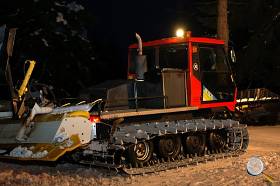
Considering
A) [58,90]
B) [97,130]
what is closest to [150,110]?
[97,130]

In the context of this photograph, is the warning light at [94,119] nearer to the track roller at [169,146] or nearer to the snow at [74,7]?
the track roller at [169,146]

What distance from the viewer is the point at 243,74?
1001 inches

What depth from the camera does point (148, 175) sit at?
10.4 m

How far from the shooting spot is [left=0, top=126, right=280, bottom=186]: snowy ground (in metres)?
9.65

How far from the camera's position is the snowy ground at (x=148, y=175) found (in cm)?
965

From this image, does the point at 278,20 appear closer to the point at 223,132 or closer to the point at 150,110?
the point at 223,132

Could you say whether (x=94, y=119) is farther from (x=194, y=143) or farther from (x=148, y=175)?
(x=194, y=143)

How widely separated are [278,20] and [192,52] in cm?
1349

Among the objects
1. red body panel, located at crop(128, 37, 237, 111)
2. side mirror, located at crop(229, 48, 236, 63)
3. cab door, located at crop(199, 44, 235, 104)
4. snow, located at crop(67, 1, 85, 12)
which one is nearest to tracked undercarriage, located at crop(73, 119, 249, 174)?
red body panel, located at crop(128, 37, 237, 111)

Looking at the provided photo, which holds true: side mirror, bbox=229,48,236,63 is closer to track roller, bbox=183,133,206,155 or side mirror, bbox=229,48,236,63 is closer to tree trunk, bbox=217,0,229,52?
track roller, bbox=183,133,206,155

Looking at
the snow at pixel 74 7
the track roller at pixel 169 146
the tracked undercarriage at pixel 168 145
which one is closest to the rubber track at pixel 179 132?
the tracked undercarriage at pixel 168 145

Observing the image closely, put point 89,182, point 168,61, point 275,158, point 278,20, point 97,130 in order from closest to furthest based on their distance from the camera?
point 89,182 → point 97,130 → point 275,158 → point 168,61 → point 278,20

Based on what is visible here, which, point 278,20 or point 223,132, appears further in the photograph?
point 278,20

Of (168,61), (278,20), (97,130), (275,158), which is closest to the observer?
(97,130)
